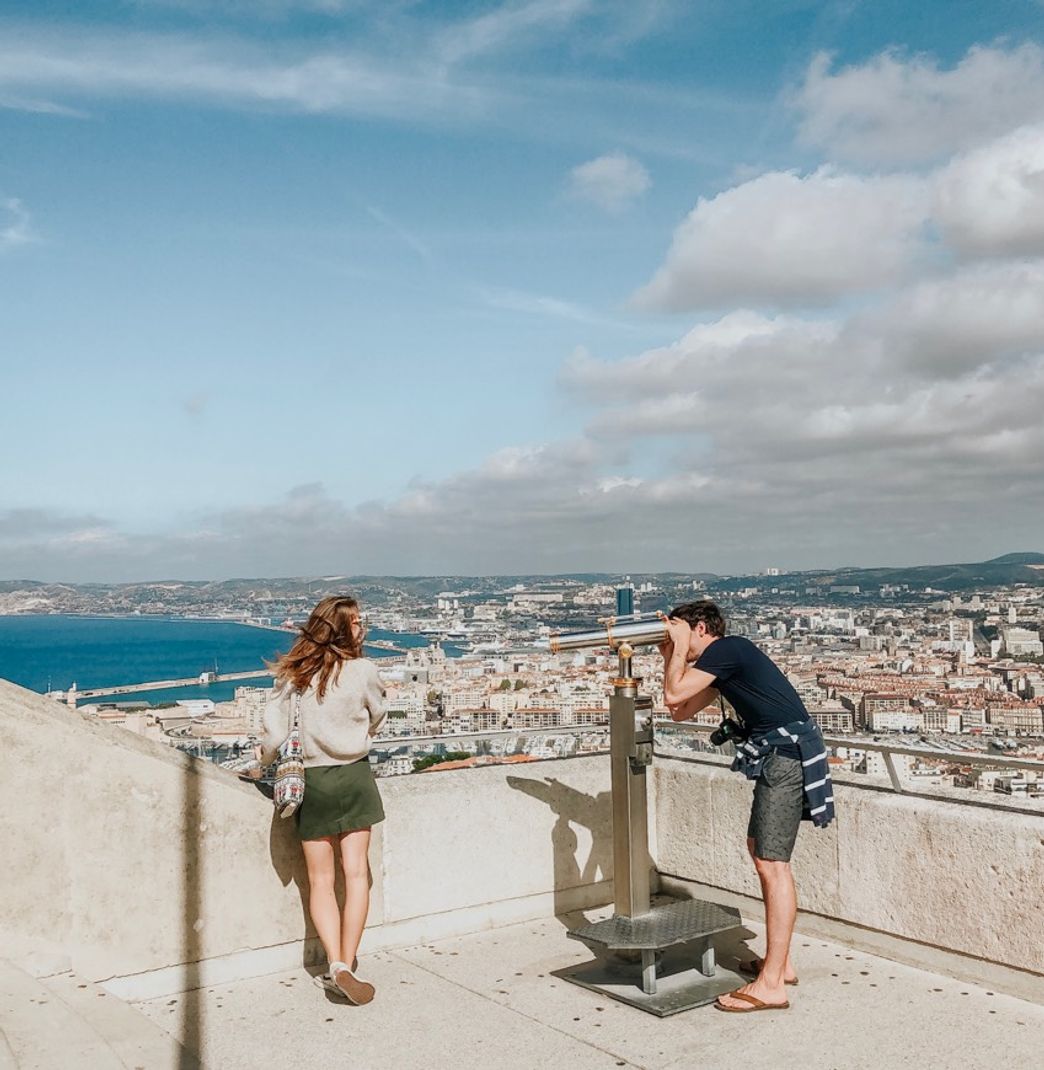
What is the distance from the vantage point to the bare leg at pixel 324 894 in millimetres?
4293

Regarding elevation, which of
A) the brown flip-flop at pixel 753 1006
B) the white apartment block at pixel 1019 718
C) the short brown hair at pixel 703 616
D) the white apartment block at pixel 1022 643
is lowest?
the brown flip-flop at pixel 753 1006

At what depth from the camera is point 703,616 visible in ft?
14.5

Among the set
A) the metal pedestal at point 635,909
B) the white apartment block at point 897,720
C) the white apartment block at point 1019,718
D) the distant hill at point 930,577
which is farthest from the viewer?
the distant hill at point 930,577

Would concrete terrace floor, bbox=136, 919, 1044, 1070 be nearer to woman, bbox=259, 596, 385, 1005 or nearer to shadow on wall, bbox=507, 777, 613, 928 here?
woman, bbox=259, 596, 385, 1005

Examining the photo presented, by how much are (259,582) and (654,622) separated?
11.7m

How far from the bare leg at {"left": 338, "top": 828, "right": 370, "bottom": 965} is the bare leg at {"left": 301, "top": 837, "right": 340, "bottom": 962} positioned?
0.14ft

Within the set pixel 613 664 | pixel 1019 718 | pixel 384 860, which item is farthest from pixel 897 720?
pixel 384 860

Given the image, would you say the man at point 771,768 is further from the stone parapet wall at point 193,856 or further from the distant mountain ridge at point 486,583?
the distant mountain ridge at point 486,583

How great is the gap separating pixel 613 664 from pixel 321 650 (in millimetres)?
1690

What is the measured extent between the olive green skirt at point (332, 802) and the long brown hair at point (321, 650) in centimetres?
34

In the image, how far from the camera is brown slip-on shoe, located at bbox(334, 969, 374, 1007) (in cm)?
414

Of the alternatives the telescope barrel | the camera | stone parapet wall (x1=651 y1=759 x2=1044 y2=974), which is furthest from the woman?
stone parapet wall (x1=651 y1=759 x2=1044 y2=974)

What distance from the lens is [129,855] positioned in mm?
4121

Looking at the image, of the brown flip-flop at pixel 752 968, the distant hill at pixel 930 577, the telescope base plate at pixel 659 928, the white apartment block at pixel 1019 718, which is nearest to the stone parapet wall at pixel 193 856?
the telescope base plate at pixel 659 928
